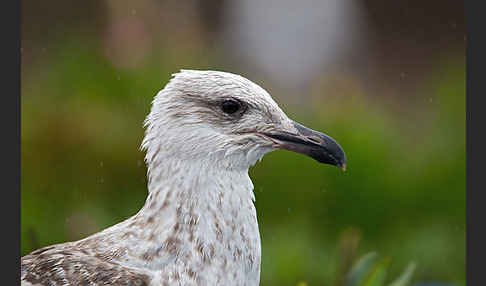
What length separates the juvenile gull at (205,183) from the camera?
1.60 metres

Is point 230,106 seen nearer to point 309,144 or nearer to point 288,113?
point 309,144

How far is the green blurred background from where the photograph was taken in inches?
104

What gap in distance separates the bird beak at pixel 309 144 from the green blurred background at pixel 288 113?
0.97 m

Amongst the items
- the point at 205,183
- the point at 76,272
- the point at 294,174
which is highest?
the point at 205,183

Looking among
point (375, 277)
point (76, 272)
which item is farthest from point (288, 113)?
point (76, 272)

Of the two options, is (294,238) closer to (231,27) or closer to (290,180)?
(290,180)

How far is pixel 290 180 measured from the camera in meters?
3.01

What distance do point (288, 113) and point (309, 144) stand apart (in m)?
1.56

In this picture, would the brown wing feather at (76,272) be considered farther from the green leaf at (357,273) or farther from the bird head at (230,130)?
the green leaf at (357,273)

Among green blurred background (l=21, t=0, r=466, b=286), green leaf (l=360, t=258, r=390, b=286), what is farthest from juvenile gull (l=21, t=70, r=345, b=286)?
green blurred background (l=21, t=0, r=466, b=286)

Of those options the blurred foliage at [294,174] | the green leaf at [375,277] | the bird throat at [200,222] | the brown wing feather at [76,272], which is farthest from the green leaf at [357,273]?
the brown wing feather at [76,272]

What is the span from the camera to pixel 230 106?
1631 mm

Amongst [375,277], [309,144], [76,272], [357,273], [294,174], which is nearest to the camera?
[76,272]

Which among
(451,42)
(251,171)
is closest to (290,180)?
(251,171)
